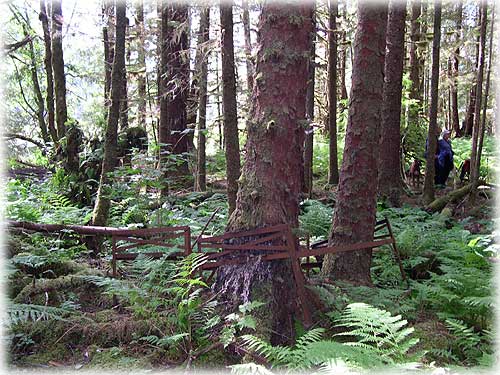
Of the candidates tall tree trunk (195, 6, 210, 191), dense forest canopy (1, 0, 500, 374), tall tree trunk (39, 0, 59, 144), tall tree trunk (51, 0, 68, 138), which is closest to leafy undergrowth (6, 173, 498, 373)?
dense forest canopy (1, 0, 500, 374)

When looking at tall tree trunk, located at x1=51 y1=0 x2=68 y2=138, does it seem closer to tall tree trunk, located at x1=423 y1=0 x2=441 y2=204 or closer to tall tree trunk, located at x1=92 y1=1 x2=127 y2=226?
tall tree trunk, located at x1=92 y1=1 x2=127 y2=226

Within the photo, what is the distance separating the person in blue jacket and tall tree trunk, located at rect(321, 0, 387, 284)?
8174 mm

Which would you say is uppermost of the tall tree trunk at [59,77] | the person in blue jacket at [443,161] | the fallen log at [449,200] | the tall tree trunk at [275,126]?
the tall tree trunk at [59,77]

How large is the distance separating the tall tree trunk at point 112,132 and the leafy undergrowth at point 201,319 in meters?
0.83

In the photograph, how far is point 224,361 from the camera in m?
3.04

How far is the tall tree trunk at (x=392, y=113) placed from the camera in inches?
389

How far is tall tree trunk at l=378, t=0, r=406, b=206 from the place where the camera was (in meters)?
9.88

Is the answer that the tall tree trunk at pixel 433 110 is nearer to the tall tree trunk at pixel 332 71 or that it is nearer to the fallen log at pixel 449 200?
the fallen log at pixel 449 200

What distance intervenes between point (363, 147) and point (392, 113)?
5.76m

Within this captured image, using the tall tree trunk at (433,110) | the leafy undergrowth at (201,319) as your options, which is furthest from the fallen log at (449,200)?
the leafy undergrowth at (201,319)

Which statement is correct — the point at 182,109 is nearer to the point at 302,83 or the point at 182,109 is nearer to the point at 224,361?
the point at 302,83

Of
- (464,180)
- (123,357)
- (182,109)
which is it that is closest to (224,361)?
(123,357)

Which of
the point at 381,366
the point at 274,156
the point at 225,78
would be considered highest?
the point at 225,78

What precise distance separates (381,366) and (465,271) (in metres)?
3.23
